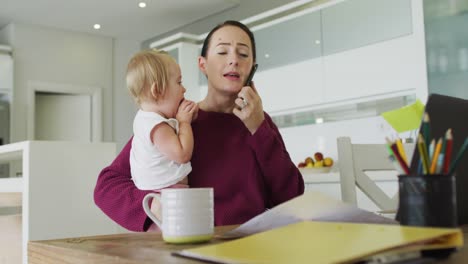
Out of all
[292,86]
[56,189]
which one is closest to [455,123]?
[56,189]

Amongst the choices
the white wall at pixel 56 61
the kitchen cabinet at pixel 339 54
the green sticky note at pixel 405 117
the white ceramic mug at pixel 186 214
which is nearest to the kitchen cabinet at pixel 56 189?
the white ceramic mug at pixel 186 214

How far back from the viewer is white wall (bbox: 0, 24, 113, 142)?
5.82m

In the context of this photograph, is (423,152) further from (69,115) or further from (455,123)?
(69,115)

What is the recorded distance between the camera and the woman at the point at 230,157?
1.48m

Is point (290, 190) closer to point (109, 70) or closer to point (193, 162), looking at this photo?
point (193, 162)

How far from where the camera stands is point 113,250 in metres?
0.77

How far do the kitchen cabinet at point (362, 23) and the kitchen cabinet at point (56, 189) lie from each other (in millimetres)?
2067

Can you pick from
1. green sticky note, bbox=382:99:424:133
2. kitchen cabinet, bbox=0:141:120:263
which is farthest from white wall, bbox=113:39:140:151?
green sticky note, bbox=382:99:424:133

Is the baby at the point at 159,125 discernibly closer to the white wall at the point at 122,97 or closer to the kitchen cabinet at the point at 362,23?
the kitchen cabinet at the point at 362,23

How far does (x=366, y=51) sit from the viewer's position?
3697 millimetres

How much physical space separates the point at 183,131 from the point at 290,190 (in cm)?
38

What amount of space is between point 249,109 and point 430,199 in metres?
0.84

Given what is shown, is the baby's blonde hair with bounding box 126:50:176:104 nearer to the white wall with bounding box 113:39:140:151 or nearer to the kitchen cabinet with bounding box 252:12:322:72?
the kitchen cabinet with bounding box 252:12:322:72

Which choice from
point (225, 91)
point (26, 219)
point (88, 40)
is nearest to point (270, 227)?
point (225, 91)
